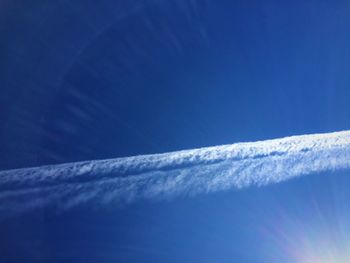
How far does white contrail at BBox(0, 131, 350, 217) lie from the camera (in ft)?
5.35

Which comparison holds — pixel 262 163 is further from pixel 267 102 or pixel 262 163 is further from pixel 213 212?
pixel 267 102

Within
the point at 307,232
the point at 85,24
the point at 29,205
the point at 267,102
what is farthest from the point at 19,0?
the point at 307,232

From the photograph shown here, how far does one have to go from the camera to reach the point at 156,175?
1.77m

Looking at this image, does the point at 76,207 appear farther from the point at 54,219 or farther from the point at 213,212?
the point at 213,212

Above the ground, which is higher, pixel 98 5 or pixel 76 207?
pixel 98 5

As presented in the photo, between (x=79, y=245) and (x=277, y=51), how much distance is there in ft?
14.2

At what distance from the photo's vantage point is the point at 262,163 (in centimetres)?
198

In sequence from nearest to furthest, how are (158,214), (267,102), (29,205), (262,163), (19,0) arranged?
1. (29,205)
2. (158,214)
3. (262,163)
4. (19,0)
5. (267,102)

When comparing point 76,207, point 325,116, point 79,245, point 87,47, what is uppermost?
point 87,47

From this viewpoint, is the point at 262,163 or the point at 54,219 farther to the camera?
the point at 262,163

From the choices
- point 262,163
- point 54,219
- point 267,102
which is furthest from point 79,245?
point 267,102

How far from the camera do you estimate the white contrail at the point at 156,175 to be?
163 centimetres

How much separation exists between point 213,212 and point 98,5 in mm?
3610

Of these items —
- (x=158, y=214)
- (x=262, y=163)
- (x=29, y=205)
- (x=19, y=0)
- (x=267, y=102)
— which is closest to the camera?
(x=29, y=205)
